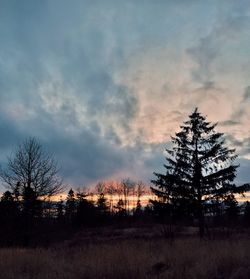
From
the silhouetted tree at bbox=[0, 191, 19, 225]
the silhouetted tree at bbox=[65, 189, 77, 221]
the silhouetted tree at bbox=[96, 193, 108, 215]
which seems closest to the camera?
the silhouetted tree at bbox=[0, 191, 19, 225]

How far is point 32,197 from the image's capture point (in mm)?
26250

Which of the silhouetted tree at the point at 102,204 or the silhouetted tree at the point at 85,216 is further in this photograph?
the silhouetted tree at the point at 102,204

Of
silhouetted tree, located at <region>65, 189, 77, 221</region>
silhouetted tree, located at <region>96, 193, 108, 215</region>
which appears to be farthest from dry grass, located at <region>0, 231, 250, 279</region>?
silhouetted tree, located at <region>65, 189, 77, 221</region>

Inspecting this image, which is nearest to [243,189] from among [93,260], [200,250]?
[200,250]

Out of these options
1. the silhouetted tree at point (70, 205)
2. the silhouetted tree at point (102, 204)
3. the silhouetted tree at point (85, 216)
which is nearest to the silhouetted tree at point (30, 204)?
the silhouetted tree at point (85, 216)

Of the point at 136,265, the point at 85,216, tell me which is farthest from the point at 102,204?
the point at 136,265

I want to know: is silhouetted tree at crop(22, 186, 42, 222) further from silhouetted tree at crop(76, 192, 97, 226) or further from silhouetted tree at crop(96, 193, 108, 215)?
silhouetted tree at crop(96, 193, 108, 215)

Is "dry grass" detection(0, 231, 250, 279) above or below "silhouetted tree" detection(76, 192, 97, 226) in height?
below

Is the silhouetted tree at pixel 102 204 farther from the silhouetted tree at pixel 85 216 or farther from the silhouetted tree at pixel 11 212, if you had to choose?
the silhouetted tree at pixel 11 212

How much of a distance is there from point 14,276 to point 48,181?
17962mm

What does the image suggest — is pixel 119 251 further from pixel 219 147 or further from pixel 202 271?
pixel 219 147

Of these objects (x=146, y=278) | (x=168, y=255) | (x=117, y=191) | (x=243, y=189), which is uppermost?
(x=117, y=191)

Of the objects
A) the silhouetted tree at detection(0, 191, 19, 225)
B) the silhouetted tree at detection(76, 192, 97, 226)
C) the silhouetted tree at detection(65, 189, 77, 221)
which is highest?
→ the silhouetted tree at detection(65, 189, 77, 221)

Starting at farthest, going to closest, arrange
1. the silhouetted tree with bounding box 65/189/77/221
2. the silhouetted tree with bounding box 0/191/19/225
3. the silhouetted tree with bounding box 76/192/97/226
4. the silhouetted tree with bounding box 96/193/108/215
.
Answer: the silhouetted tree with bounding box 65/189/77/221 < the silhouetted tree with bounding box 96/193/108/215 < the silhouetted tree with bounding box 76/192/97/226 < the silhouetted tree with bounding box 0/191/19/225
